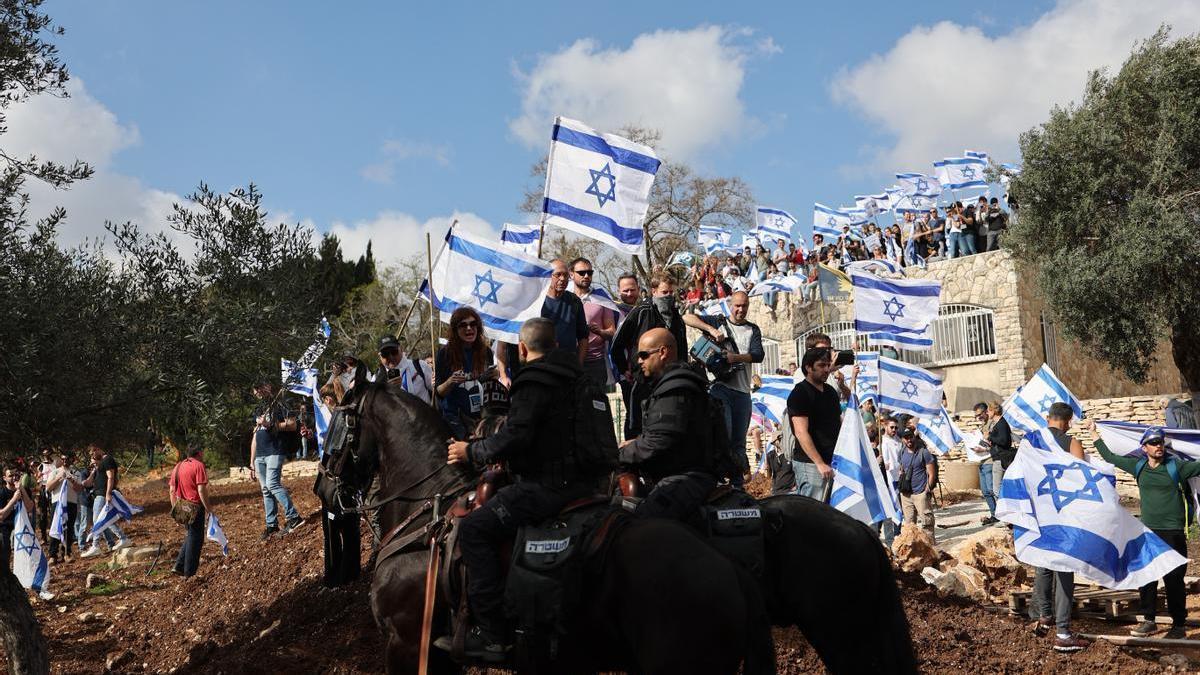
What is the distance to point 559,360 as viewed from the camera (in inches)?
242

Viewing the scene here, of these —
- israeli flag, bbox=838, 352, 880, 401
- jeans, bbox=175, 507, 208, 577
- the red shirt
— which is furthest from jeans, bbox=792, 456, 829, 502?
israeli flag, bbox=838, 352, 880, 401

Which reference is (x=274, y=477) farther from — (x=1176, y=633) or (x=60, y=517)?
(x=1176, y=633)

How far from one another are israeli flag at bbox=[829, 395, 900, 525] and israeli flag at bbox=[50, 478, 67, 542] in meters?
16.9

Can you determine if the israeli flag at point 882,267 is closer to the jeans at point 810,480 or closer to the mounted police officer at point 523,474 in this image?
Answer: the jeans at point 810,480

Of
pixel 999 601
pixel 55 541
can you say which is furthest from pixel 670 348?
pixel 55 541

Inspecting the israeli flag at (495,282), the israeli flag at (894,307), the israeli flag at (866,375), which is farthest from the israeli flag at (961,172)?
the israeli flag at (495,282)

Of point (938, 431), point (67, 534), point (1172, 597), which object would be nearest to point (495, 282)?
point (1172, 597)

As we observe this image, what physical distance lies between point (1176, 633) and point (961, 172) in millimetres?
23650

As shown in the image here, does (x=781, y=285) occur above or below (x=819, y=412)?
above

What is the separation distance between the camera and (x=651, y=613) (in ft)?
18.1

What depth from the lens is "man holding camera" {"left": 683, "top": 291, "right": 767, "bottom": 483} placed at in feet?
31.1

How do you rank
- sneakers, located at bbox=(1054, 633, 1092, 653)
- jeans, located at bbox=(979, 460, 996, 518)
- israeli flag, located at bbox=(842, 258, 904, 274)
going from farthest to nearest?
1. israeli flag, located at bbox=(842, 258, 904, 274)
2. jeans, located at bbox=(979, 460, 996, 518)
3. sneakers, located at bbox=(1054, 633, 1092, 653)

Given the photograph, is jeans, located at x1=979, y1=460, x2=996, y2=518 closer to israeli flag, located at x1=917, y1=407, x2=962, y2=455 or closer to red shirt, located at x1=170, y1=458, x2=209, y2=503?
israeli flag, located at x1=917, y1=407, x2=962, y2=455

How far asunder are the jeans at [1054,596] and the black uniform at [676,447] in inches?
224
